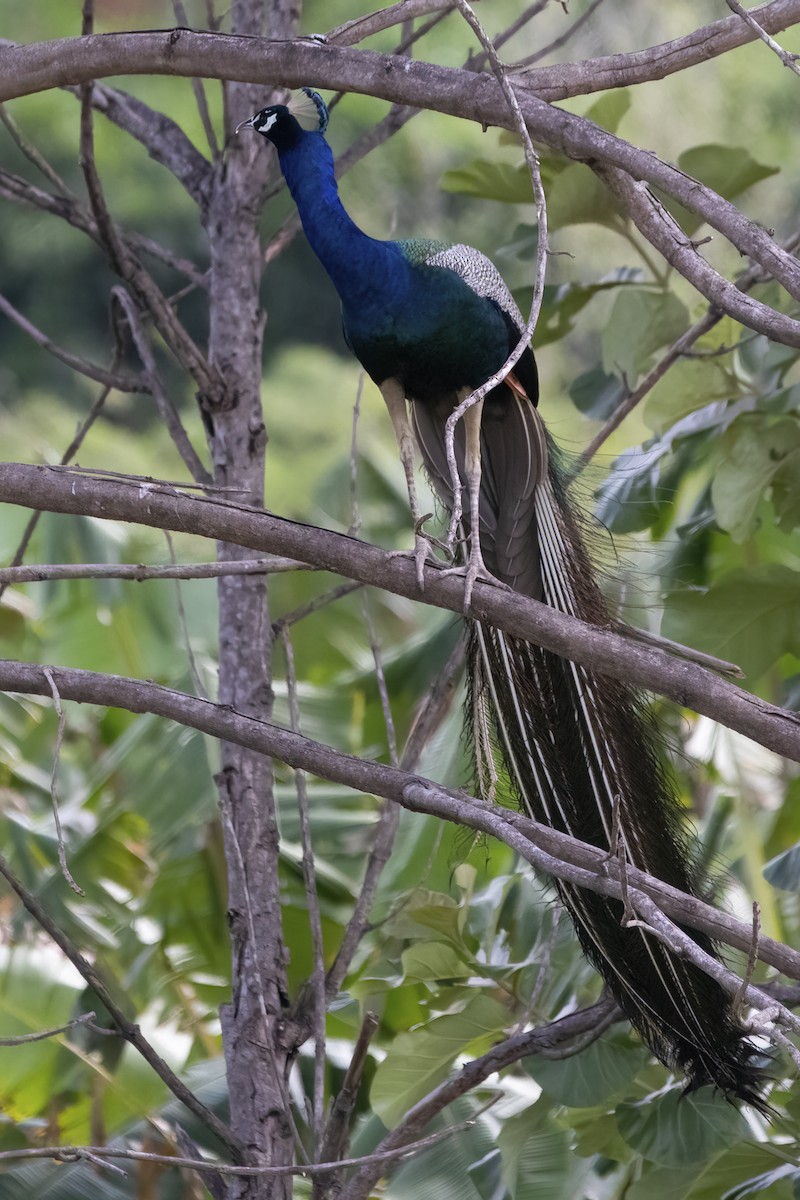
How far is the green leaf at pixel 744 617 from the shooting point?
184 cm

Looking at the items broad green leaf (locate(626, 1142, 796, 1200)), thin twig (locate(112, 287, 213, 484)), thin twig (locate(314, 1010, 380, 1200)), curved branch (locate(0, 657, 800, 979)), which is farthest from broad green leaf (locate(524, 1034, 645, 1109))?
thin twig (locate(112, 287, 213, 484))

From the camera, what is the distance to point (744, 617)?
1.87 m

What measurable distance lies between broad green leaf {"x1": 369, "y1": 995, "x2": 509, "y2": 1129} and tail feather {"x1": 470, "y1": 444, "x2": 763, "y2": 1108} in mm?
159

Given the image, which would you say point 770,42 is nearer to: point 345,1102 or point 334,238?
point 334,238

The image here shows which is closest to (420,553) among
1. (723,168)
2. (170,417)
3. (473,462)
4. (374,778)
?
(374,778)

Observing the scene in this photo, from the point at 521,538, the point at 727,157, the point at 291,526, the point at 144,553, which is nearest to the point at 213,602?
the point at 144,553

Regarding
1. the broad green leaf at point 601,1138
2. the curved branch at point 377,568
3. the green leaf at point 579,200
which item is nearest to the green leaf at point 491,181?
the green leaf at point 579,200

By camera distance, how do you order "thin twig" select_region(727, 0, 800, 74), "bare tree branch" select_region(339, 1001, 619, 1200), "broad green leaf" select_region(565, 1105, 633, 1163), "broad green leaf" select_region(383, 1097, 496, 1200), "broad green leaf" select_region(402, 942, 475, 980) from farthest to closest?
1. "broad green leaf" select_region(383, 1097, 496, 1200)
2. "broad green leaf" select_region(565, 1105, 633, 1163)
3. "broad green leaf" select_region(402, 942, 475, 980)
4. "bare tree branch" select_region(339, 1001, 619, 1200)
5. "thin twig" select_region(727, 0, 800, 74)

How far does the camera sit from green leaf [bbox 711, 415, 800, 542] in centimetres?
178

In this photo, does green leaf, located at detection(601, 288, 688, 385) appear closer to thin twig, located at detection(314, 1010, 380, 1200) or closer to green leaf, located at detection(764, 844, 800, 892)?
green leaf, located at detection(764, 844, 800, 892)

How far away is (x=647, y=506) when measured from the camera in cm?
203

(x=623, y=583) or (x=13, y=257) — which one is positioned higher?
(x=13, y=257)

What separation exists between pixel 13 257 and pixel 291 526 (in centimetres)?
766

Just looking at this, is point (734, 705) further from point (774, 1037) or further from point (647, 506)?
point (647, 506)
